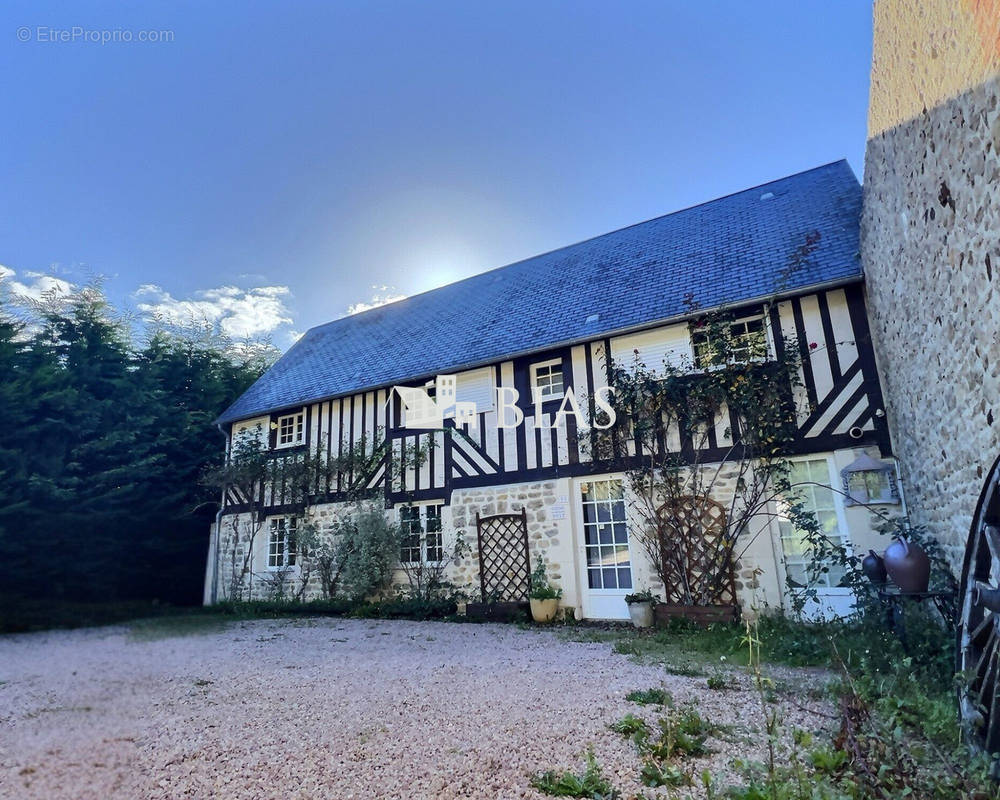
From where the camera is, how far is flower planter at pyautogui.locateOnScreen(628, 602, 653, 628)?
19.2 ft

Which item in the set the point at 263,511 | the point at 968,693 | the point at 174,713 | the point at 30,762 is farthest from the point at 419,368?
the point at 968,693

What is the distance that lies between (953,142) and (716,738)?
3.07 metres

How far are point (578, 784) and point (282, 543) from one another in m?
8.76

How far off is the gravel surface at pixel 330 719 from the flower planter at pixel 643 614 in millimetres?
1014

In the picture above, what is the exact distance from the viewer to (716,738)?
8.09 feet

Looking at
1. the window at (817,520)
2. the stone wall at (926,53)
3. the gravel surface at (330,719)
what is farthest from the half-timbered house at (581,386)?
the stone wall at (926,53)

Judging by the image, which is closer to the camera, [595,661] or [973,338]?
[973,338]

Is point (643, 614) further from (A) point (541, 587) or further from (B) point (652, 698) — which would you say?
(B) point (652, 698)

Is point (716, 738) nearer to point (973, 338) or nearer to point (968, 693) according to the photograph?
point (968, 693)

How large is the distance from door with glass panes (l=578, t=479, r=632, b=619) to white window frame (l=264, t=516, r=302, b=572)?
16.9 ft

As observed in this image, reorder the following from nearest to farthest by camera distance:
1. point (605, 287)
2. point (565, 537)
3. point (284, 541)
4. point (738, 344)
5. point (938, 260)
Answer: point (938, 260) < point (738, 344) < point (565, 537) < point (605, 287) < point (284, 541)

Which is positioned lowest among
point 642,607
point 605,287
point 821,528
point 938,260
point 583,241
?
point 642,607

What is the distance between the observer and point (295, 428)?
980 cm

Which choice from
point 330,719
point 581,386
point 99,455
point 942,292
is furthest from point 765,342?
point 99,455
